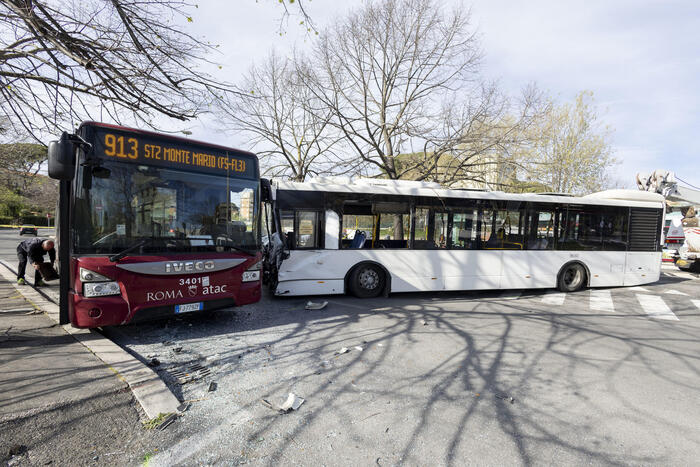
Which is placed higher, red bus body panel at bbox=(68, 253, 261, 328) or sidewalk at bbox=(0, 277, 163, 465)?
red bus body panel at bbox=(68, 253, 261, 328)

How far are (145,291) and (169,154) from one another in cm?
201

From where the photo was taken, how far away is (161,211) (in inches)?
194

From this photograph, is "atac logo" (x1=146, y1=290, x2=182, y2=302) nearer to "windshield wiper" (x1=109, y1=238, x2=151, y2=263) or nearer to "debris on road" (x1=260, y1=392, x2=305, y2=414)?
"windshield wiper" (x1=109, y1=238, x2=151, y2=263)

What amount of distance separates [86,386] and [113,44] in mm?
4548

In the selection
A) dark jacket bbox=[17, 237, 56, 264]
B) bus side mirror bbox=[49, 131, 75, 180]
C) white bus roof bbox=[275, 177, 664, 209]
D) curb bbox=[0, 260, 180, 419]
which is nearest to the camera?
curb bbox=[0, 260, 180, 419]

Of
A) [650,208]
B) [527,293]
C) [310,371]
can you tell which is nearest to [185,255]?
[310,371]

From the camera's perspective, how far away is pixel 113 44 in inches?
194

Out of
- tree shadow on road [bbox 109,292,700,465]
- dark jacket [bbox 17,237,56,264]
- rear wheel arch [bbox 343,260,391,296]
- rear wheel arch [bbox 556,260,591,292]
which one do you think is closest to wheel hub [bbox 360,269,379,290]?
rear wheel arch [bbox 343,260,391,296]

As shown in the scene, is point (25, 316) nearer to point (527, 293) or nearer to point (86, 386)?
point (86, 386)

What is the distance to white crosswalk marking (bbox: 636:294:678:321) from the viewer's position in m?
7.44

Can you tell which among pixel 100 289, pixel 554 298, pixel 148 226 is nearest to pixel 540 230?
pixel 554 298

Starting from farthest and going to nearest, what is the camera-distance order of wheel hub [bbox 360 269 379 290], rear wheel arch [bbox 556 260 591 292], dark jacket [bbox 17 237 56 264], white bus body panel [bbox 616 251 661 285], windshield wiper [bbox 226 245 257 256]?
white bus body panel [bbox 616 251 661 285]
rear wheel arch [bbox 556 260 591 292]
dark jacket [bbox 17 237 56 264]
wheel hub [bbox 360 269 379 290]
windshield wiper [bbox 226 245 257 256]

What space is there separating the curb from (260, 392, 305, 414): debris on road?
0.82 meters

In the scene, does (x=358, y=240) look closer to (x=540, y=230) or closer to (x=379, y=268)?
(x=379, y=268)
